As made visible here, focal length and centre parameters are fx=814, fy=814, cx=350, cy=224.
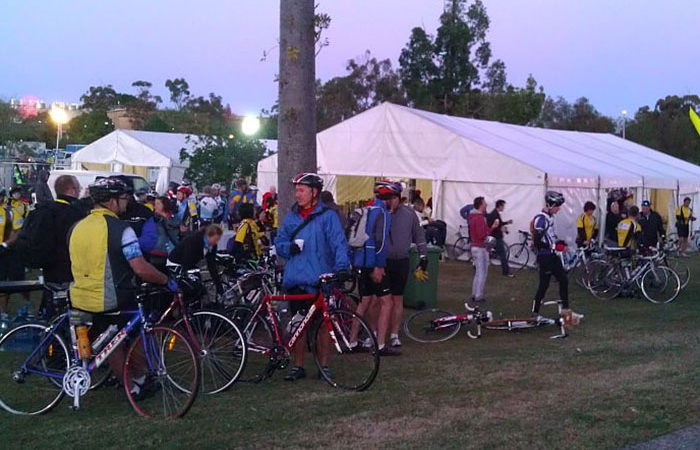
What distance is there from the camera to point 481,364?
8438mm

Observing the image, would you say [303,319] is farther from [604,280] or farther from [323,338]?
[604,280]

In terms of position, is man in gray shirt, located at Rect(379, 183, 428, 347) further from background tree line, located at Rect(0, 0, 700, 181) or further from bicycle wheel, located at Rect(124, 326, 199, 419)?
background tree line, located at Rect(0, 0, 700, 181)

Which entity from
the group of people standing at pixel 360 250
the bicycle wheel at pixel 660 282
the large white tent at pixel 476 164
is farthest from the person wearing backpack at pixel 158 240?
the large white tent at pixel 476 164

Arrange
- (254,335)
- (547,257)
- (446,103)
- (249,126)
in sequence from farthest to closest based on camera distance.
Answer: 1. (446,103)
2. (249,126)
3. (547,257)
4. (254,335)

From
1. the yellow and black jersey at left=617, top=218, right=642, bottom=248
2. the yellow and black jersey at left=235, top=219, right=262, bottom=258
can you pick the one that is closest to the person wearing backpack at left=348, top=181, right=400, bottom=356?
the yellow and black jersey at left=235, top=219, right=262, bottom=258

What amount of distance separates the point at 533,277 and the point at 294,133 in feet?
33.6

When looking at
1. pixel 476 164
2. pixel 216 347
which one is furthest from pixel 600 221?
pixel 216 347

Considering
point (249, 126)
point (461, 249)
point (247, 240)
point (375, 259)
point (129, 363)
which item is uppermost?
point (249, 126)

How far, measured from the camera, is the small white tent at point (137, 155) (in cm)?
3647

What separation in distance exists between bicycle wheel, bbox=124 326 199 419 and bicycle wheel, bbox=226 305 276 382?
1.02 m

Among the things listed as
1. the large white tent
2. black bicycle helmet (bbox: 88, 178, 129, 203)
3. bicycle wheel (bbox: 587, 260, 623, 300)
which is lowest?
bicycle wheel (bbox: 587, 260, 623, 300)

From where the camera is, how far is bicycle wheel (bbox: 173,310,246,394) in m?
6.76

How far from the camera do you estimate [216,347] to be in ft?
22.7

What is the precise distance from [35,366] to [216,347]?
144 cm
